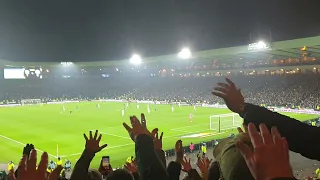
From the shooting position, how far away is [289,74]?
68.4m

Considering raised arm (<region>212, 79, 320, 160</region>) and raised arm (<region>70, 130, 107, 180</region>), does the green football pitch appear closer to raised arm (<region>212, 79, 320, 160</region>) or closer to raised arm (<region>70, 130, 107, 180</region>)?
raised arm (<region>70, 130, 107, 180</region>)

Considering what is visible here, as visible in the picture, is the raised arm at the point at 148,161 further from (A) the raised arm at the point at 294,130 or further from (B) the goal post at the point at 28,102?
(B) the goal post at the point at 28,102

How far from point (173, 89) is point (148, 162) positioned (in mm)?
84469

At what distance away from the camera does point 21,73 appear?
273ft

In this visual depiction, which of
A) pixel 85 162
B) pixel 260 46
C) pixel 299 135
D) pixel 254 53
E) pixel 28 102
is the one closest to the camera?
pixel 299 135

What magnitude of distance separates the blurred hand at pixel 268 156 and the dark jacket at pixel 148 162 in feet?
4.39

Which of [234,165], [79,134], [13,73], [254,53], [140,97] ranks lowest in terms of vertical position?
[79,134]

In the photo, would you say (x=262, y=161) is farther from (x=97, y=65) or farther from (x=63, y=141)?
(x=97, y=65)

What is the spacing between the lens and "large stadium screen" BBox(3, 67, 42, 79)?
81106 millimetres

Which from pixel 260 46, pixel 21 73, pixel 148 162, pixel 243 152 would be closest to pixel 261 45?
pixel 260 46

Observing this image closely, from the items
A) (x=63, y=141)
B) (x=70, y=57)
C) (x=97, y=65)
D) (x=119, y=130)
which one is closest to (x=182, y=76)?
(x=97, y=65)

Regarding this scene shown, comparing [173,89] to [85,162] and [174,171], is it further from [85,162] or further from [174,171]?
[85,162]

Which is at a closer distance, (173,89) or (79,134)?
(79,134)

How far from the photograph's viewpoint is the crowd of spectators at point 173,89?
6016 centimetres
